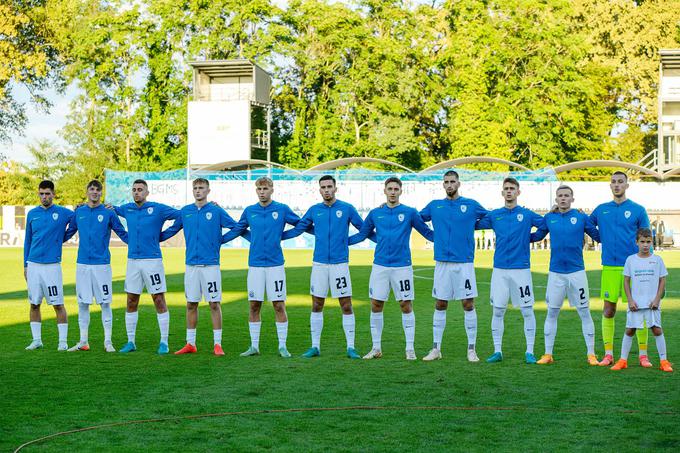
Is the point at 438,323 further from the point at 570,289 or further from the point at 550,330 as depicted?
the point at 570,289

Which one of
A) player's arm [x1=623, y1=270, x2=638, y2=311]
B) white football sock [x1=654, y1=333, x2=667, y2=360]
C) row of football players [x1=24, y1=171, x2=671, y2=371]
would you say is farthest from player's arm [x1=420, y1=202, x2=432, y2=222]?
white football sock [x1=654, y1=333, x2=667, y2=360]

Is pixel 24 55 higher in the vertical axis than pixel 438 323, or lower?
higher

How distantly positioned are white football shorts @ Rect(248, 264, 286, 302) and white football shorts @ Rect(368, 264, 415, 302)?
1.13 meters

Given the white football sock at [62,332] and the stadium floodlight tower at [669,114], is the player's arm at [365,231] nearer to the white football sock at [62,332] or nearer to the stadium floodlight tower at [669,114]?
the white football sock at [62,332]

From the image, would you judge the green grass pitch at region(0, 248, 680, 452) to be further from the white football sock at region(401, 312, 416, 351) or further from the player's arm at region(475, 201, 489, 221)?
the player's arm at region(475, 201, 489, 221)

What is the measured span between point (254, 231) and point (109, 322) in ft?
7.74

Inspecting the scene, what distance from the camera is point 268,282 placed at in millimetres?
11812

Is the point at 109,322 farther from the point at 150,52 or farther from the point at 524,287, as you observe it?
the point at 150,52

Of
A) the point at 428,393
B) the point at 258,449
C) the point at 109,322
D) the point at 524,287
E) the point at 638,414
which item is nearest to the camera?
the point at 258,449

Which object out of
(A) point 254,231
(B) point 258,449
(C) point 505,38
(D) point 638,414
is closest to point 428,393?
(D) point 638,414

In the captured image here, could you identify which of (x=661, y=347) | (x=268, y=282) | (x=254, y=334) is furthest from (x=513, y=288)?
(x=254, y=334)

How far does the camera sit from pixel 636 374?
1043cm

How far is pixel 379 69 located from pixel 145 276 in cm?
4764

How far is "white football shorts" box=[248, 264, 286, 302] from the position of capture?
1180cm
